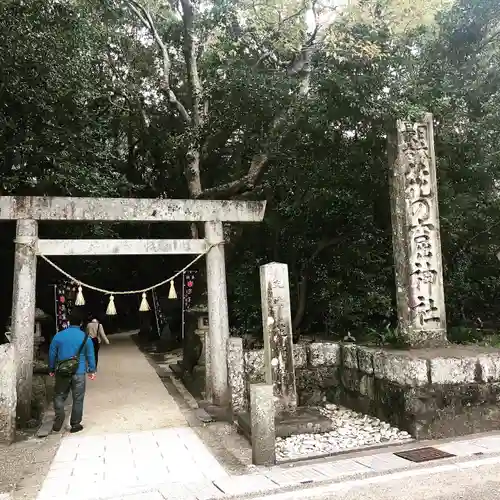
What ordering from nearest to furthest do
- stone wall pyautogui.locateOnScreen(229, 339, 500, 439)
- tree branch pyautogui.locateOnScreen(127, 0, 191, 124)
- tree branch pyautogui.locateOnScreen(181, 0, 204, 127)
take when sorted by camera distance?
stone wall pyautogui.locateOnScreen(229, 339, 500, 439) → tree branch pyautogui.locateOnScreen(181, 0, 204, 127) → tree branch pyautogui.locateOnScreen(127, 0, 191, 124)

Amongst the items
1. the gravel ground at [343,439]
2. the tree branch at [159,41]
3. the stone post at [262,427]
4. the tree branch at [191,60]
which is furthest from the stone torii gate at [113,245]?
the tree branch at [159,41]

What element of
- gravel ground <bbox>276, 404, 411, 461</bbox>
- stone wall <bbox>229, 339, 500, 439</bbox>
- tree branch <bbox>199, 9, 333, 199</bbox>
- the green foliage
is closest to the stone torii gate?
stone wall <bbox>229, 339, 500, 439</bbox>

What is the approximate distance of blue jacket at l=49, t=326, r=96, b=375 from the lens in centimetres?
755

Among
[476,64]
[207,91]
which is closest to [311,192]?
[207,91]

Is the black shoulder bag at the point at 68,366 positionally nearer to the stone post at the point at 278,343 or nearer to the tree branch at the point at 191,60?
the stone post at the point at 278,343

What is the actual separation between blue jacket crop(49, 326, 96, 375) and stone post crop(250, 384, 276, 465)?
3329 mm

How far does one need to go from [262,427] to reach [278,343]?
5.96ft

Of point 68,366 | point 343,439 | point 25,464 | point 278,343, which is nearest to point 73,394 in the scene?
point 68,366

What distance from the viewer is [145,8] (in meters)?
A: 13.1

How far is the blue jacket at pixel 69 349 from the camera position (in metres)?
7.55

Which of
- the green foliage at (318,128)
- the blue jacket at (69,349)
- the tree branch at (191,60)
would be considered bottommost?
the blue jacket at (69,349)

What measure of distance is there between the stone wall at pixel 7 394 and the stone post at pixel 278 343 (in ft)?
12.5

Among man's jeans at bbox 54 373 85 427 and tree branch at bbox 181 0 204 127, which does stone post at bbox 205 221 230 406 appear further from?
tree branch at bbox 181 0 204 127

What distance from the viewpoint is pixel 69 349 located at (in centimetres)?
755
